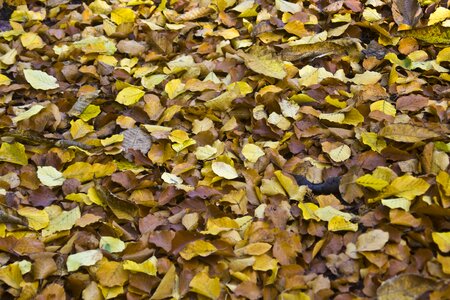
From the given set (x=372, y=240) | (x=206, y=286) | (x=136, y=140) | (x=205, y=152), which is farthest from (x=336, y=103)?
(x=206, y=286)

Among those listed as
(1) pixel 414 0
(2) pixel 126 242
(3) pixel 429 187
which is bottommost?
(2) pixel 126 242

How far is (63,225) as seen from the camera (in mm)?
2098

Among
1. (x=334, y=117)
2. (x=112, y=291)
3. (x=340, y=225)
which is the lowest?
(x=112, y=291)

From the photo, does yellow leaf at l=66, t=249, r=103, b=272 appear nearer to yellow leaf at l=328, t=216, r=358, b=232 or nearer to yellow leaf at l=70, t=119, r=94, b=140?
yellow leaf at l=70, t=119, r=94, b=140

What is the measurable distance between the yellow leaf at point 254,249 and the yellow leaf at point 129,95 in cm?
95

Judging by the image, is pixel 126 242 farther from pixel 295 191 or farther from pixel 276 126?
pixel 276 126

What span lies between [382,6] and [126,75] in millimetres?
1302

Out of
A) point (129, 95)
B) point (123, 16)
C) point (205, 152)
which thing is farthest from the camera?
point (123, 16)

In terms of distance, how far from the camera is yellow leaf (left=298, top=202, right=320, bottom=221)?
200 cm

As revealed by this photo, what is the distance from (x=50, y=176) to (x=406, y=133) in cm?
137

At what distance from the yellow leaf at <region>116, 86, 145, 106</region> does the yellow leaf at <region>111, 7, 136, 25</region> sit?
1.99 ft

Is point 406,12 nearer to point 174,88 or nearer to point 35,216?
point 174,88

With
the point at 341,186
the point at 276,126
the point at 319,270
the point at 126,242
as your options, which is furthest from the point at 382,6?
the point at 126,242

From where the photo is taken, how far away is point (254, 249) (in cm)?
192
